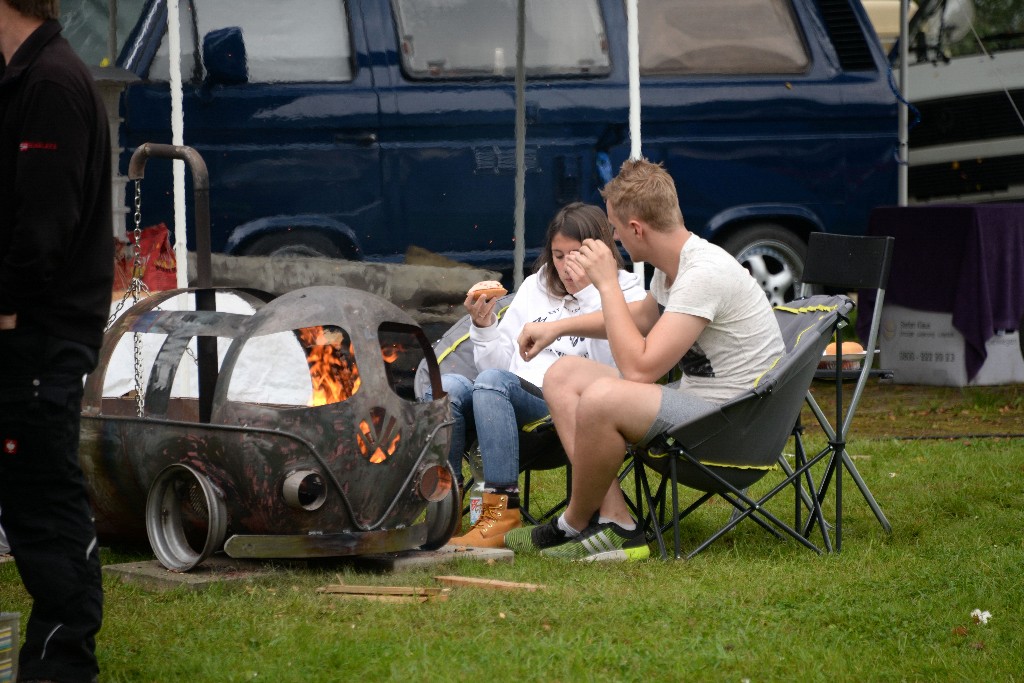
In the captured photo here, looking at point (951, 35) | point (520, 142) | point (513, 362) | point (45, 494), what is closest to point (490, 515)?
point (513, 362)

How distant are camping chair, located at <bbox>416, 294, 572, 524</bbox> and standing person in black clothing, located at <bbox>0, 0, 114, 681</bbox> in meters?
2.07

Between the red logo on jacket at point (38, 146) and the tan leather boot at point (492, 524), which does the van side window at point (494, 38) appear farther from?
the red logo on jacket at point (38, 146)

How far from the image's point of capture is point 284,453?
3943 millimetres

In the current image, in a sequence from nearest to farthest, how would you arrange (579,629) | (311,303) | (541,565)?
(579,629)
(311,303)
(541,565)

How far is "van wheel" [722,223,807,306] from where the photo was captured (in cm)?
833

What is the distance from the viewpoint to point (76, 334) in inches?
120

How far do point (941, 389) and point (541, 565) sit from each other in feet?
15.5

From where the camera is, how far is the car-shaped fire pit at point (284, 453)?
3.98 meters

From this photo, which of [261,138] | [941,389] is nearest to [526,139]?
[261,138]

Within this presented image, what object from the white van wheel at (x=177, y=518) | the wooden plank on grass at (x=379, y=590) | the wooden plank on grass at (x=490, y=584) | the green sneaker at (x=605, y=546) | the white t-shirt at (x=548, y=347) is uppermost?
the white t-shirt at (x=548, y=347)

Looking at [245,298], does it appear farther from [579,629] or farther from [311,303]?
[579,629]

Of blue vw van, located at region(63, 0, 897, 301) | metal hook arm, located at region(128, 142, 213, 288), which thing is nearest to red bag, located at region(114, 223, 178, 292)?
blue vw van, located at region(63, 0, 897, 301)

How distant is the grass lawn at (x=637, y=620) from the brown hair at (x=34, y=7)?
1.47 meters

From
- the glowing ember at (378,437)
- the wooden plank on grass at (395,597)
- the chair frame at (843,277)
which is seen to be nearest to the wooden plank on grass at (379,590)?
the wooden plank on grass at (395,597)
